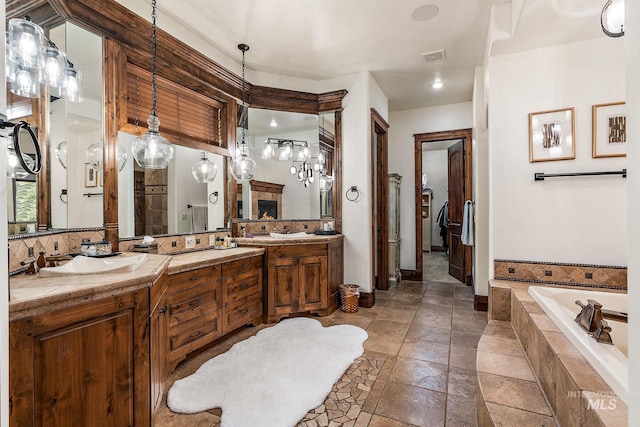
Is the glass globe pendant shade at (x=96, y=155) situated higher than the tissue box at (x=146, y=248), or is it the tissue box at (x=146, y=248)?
the glass globe pendant shade at (x=96, y=155)

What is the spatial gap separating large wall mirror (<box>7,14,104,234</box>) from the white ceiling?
638 millimetres

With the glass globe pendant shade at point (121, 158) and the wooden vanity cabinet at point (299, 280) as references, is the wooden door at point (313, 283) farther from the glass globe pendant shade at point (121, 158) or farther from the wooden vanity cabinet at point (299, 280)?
the glass globe pendant shade at point (121, 158)

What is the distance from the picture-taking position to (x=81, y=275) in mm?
1517

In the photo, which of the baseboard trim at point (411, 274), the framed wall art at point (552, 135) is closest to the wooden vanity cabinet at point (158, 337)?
the framed wall art at point (552, 135)

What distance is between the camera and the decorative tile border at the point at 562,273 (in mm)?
2525

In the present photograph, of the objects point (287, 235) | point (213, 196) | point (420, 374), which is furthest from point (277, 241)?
point (420, 374)

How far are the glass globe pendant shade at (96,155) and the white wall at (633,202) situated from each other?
Answer: 2900mm

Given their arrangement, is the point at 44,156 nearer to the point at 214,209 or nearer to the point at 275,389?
the point at 214,209

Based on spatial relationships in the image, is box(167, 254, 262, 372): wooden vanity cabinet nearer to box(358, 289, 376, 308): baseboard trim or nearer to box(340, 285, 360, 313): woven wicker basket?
box(340, 285, 360, 313): woven wicker basket

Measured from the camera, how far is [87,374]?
4.28 ft

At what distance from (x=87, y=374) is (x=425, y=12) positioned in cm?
358

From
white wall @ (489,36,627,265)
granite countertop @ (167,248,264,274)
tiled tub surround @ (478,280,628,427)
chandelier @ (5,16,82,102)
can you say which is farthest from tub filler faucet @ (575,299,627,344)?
chandelier @ (5,16,82,102)

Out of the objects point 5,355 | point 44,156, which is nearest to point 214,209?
point 44,156

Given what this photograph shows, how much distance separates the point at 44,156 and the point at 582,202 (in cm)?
420
